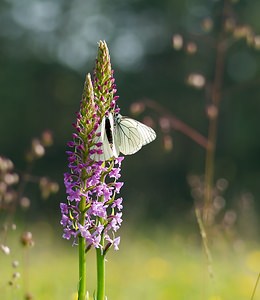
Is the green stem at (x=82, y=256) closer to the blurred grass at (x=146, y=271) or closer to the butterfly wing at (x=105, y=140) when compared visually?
the butterfly wing at (x=105, y=140)

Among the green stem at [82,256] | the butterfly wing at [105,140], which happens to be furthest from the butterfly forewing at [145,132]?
the green stem at [82,256]

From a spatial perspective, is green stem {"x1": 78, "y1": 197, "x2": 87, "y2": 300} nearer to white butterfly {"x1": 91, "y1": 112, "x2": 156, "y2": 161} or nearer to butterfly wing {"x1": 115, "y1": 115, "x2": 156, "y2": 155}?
white butterfly {"x1": 91, "y1": 112, "x2": 156, "y2": 161}

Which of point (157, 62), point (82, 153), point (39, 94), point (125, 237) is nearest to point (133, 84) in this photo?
point (157, 62)

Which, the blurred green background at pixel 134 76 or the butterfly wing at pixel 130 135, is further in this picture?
the blurred green background at pixel 134 76

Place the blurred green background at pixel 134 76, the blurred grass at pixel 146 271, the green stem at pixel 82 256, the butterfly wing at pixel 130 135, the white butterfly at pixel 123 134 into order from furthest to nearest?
the blurred green background at pixel 134 76 → the blurred grass at pixel 146 271 → the butterfly wing at pixel 130 135 → the white butterfly at pixel 123 134 → the green stem at pixel 82 256

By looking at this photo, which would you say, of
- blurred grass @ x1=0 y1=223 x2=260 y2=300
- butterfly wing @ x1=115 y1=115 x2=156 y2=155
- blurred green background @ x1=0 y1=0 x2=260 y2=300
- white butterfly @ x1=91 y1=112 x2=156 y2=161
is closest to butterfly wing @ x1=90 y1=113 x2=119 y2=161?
white butterfly @ x1=91 y1=112 x2=156 y2=161

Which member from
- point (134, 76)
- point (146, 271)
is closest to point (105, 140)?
point (146, 271)

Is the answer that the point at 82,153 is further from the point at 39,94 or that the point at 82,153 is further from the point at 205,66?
the point at 39,94
